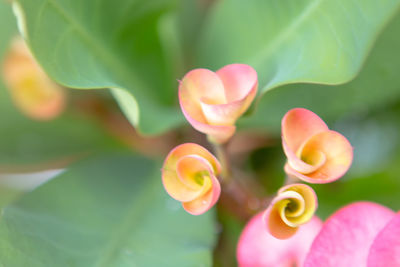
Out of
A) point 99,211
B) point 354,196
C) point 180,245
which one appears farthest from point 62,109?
point 354,196

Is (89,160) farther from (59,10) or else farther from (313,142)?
(313,142)

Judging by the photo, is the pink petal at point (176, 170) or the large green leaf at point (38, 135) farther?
the large green leaf at point (38, 135)

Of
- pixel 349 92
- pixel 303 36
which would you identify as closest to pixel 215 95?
pixel 303 36

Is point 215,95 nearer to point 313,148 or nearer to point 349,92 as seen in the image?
point 313,148

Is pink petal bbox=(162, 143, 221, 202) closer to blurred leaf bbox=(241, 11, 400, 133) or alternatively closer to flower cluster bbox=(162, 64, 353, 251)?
flower cluster bbox=(162, 64, 353, 251)

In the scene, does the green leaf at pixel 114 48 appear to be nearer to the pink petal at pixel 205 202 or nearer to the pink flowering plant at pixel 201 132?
the pink flowering plant at pixel 201 132

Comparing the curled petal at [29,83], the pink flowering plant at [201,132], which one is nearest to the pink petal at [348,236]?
the pink flowering plant at [201,132]

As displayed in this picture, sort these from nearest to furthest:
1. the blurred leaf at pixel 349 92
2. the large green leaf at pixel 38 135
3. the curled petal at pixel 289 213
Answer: the curled petal at pixel 289 213, the blurred leaf at pixel 349 92, the large green leaf at pixel 38 135
